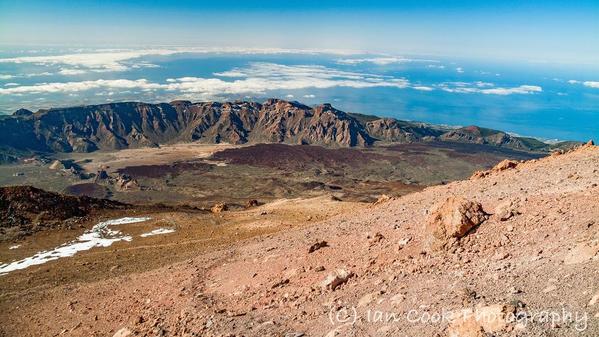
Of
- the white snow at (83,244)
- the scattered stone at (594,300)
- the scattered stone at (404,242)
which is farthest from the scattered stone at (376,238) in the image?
the white snow at (83,244)

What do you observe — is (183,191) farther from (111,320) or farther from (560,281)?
(560,281)

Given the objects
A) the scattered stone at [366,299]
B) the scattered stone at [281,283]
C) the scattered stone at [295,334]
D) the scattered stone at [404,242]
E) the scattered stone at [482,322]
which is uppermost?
the scattered stone at [482,322]

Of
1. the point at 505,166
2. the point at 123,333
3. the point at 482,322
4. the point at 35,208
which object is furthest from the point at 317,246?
the point at 35,208

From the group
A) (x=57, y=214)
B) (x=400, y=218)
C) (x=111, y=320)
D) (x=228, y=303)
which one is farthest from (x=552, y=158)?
(x=57, y=214)

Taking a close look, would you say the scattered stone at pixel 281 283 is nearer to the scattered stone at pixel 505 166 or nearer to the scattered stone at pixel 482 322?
the scattered stone at pixel 482 322

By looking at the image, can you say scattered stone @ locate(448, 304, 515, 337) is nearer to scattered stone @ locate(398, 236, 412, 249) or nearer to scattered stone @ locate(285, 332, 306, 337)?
scattered stone @ locate(285, 332, 306, 337)

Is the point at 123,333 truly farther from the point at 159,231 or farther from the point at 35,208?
the point at 35,208

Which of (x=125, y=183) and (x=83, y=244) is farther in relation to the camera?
(x=125, y=183)
